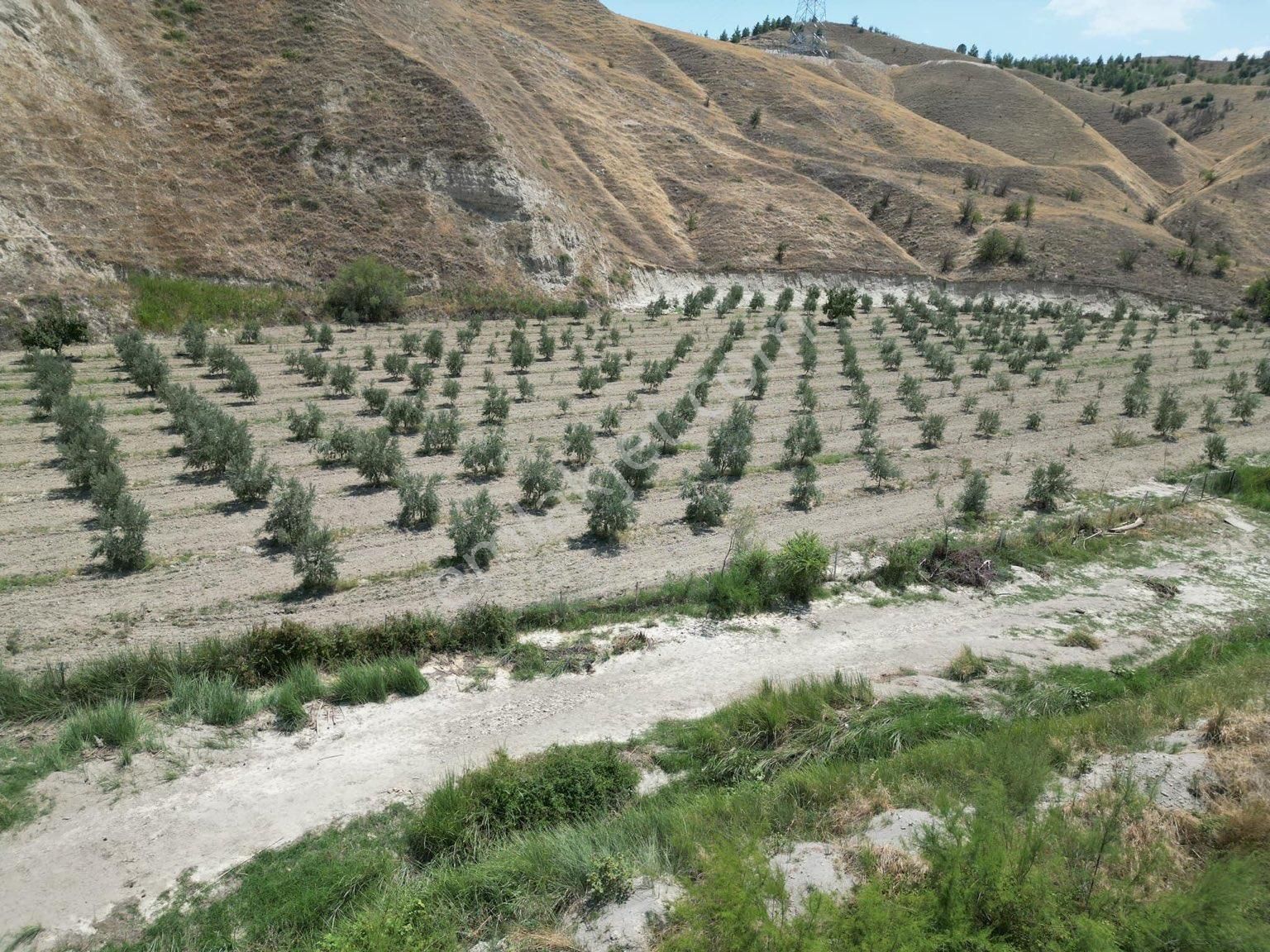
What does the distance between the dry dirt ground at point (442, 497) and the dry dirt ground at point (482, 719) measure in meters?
2.05

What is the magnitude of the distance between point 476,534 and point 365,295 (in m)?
25.1

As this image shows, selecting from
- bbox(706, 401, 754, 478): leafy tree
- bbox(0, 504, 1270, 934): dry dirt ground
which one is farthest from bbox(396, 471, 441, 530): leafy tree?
bbox(706, 401, 754, 478): leafy tree

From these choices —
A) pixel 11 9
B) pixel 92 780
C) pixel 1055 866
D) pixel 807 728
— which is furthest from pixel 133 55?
pixel 1055 866

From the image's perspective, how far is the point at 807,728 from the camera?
8391 millimetres

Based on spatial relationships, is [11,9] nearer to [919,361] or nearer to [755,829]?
[919,361]

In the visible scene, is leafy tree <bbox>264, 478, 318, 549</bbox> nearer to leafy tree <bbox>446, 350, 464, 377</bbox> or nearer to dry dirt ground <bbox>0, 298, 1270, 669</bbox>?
dry dirt ground <bbox>0, 298, 1270, 669</bbox>

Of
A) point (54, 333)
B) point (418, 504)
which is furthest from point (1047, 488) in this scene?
point (54, 333)

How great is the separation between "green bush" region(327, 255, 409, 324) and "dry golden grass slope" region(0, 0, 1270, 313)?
9.51 feet

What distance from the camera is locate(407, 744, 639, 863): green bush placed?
669cm

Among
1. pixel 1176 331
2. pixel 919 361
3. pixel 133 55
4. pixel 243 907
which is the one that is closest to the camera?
pixel 243 907

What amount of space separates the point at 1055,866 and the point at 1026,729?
2433 mm

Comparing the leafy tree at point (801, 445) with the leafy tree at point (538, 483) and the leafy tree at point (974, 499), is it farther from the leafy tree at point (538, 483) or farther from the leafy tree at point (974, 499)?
the leafy tree at point (538, 483)

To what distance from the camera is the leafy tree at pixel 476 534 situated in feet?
39.7

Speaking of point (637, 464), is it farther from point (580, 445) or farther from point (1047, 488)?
point (1047, 488)
